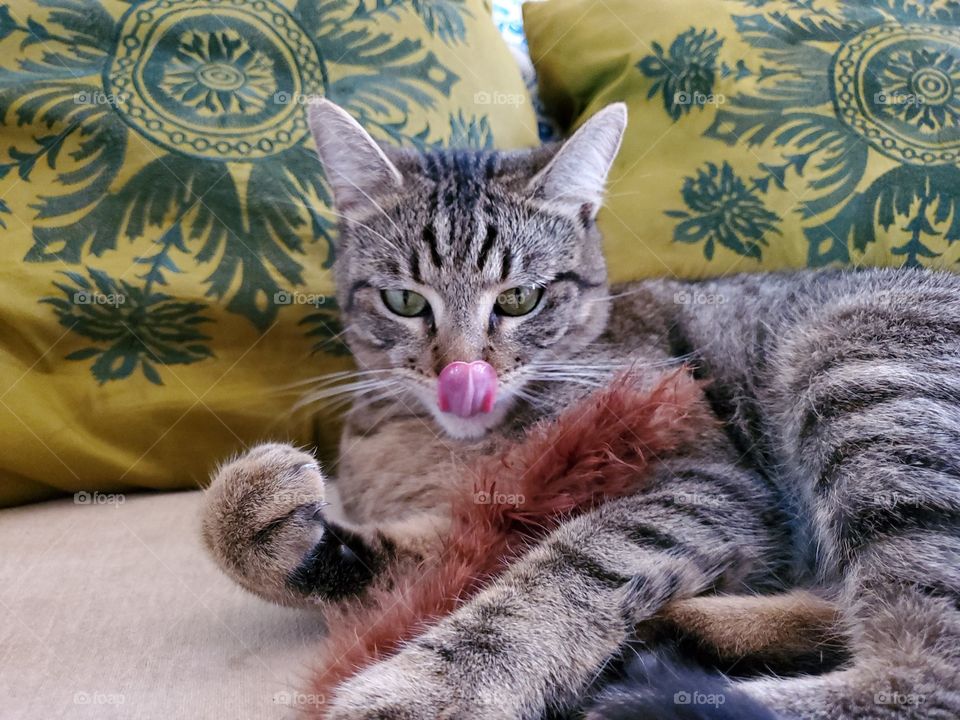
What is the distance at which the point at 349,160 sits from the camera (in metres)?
1.10

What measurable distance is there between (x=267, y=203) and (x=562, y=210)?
495mm

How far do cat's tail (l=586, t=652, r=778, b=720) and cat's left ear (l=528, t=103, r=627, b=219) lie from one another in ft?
2.31

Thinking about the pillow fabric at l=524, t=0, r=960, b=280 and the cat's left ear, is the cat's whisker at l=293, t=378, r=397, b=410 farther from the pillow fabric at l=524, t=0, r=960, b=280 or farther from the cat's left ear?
the pillow fabric at l=524, t=0, r=960, b=280

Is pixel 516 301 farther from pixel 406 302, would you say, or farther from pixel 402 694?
pixel 402 694

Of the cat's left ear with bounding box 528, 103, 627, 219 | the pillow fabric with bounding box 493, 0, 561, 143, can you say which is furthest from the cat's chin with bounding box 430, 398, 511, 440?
the pillow fabric with bounding box 493, 0, 561, 143

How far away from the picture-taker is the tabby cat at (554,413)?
69 centimetres

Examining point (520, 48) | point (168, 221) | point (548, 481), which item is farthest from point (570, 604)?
point (520, 48)

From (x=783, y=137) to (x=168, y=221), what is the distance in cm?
108

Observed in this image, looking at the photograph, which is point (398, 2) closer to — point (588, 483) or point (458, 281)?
point (458, 281)

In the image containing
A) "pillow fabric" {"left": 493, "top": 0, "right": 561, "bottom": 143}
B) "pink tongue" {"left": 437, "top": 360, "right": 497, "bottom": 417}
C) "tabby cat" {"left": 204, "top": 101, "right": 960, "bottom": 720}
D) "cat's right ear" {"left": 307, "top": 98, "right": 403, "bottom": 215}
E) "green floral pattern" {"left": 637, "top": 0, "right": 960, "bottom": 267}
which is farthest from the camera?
"pillow fabric" {"left": 493, "top": 0, "right": 561, "bottom": 143}

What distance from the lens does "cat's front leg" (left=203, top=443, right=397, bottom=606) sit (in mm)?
806

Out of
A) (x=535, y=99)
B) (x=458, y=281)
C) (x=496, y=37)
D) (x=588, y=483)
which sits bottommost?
(x=588, y=483)

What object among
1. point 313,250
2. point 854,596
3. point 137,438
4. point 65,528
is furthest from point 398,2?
point 854,596

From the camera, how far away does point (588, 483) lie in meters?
0.84
